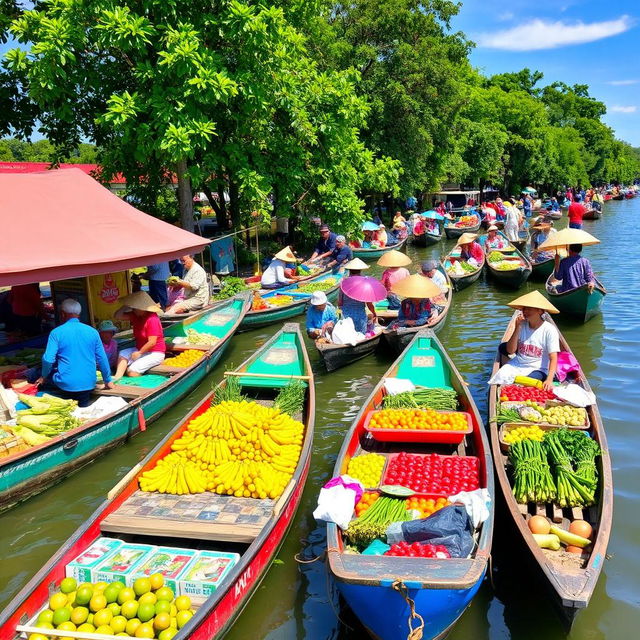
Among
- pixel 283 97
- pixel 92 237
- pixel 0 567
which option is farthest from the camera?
pixel 283 97

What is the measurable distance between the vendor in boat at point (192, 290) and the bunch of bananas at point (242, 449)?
5.63 m

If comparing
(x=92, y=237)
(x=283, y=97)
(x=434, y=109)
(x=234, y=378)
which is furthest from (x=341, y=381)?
(x=434, y=109)

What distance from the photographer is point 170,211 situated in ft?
69.7

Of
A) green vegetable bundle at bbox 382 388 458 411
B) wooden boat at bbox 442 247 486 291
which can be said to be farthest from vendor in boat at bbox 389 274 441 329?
wooden boat at bbox 442 247 486 291

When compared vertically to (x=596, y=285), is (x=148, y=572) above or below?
below

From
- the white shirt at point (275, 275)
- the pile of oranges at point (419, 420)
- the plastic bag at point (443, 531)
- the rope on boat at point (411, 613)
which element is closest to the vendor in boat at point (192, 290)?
the white shirt at point (275, 275)

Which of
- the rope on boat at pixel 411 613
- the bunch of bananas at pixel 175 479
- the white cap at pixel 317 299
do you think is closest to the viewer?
the rope on boat at pixel 411 613

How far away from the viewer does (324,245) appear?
17.8 metres

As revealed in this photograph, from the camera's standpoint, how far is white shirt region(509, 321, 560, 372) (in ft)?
25.1

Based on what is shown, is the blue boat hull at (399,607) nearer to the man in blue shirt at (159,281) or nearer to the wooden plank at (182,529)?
the wooden plank at (182,529)

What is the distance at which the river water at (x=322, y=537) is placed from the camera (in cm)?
475

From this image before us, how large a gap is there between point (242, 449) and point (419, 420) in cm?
215

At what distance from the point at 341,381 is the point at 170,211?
1359 cm

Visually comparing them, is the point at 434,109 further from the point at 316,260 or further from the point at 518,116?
the point at 518,116
